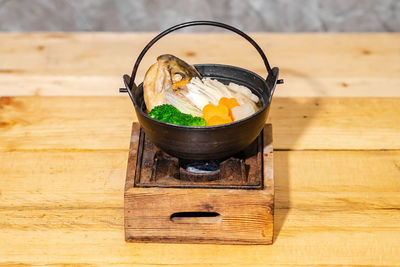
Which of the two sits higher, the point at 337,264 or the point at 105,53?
the point at 105,53

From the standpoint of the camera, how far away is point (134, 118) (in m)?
2.41

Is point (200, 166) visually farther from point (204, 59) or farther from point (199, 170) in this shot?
point (204, 59)

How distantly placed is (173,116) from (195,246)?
0.41 m

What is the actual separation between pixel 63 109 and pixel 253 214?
1.03 meters

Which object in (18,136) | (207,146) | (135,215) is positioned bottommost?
(135,215)

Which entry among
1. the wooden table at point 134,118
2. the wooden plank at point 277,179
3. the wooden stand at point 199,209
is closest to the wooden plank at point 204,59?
the wooden table at point 134,118

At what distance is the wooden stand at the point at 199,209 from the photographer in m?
1.76

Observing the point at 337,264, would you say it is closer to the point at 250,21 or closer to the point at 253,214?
the point at 253,214

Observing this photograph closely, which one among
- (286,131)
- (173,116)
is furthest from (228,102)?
(286,131)

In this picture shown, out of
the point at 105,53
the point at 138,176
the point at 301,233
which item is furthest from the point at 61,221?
the point at 105,53

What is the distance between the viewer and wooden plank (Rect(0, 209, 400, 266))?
1794 mm

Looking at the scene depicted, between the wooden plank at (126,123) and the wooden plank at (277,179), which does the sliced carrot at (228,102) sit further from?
the wooden plank at (126,123)

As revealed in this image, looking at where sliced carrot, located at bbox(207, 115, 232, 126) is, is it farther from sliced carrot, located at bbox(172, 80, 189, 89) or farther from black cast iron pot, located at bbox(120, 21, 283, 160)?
sliced carrot, located at bbox(172, 80, 189, 89)

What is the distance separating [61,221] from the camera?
194 cm
